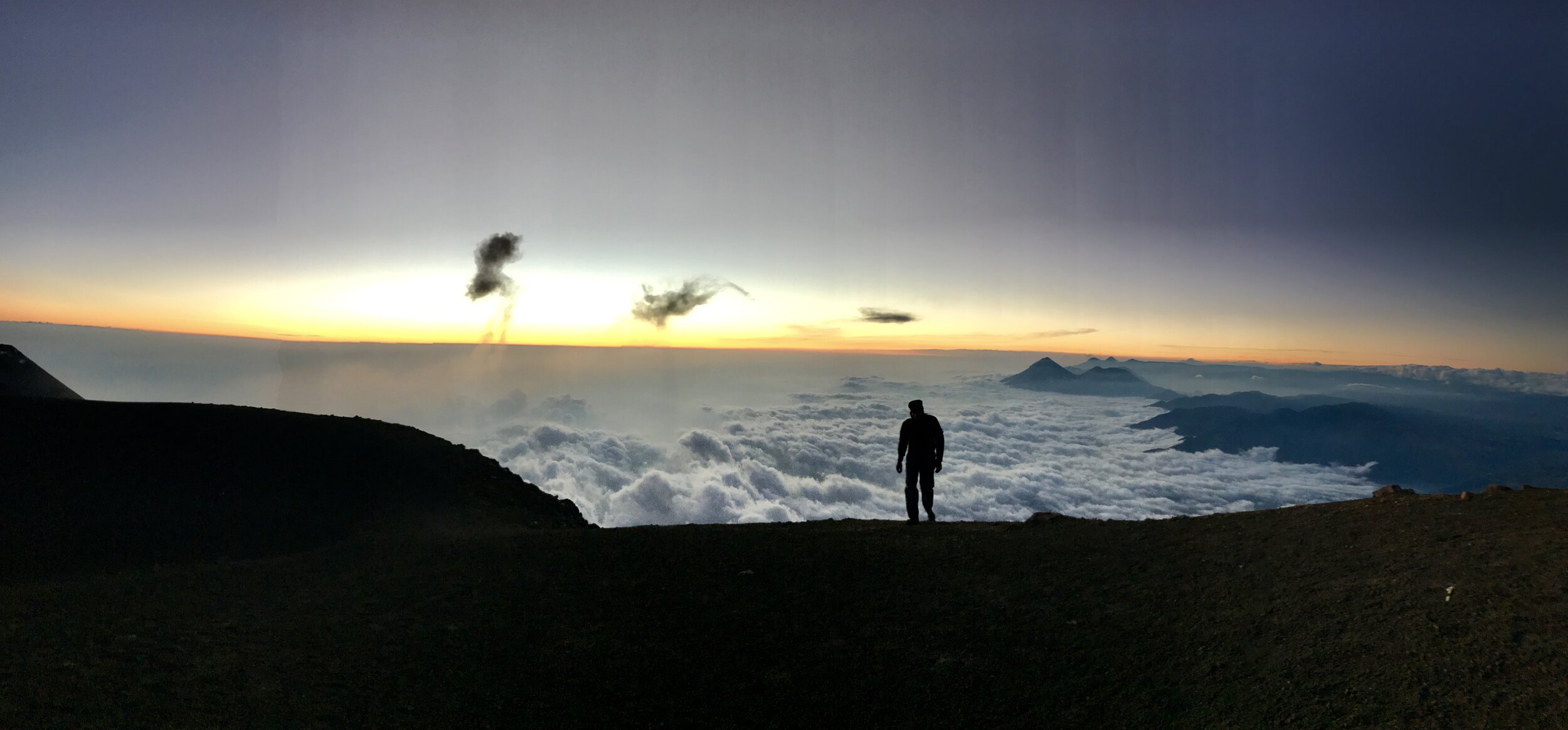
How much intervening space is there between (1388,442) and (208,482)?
215533 mm

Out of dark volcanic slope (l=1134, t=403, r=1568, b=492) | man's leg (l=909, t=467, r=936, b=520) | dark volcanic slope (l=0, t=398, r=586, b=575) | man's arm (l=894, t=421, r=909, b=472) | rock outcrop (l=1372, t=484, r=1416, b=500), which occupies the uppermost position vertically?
man's arm (l=894, t=421, r=909, b=472)

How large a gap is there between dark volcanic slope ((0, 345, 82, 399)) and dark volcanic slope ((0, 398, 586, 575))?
24714 mm

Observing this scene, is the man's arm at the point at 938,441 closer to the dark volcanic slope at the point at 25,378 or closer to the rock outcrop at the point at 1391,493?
the rock outcrop at the point at 1391,493

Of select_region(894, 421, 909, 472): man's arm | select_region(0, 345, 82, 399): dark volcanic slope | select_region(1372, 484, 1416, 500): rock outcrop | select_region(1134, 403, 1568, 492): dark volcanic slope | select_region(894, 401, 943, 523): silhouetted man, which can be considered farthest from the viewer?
select_region(1134, 403, 1568, 492): dark volcanic slope

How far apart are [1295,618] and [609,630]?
640cm

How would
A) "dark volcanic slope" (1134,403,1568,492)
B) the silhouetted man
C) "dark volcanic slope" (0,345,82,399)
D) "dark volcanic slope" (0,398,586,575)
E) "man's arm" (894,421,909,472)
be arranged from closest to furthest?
1. "man's arm" (894,421,909,472)
2. the silhouetted man
3. "dark volcanic slope" (0,398,586,575)
4. "dark volcanic slope" (0,345,82,399)
5. "dark volcanic slope" (1134,403,1568,492)

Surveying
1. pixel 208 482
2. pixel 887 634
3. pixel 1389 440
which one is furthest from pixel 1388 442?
pixel 208 482

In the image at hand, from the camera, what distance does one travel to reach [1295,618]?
6.19 meters

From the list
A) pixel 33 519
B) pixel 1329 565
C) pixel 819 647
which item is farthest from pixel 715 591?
pixel 33 519

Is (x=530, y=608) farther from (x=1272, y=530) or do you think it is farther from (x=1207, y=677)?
(x=1272, y=530)

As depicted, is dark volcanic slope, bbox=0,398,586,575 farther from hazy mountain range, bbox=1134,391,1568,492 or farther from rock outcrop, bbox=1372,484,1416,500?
hazy mountain range, bbox=1134,391,1568,492

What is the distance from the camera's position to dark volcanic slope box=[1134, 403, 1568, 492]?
484 ft

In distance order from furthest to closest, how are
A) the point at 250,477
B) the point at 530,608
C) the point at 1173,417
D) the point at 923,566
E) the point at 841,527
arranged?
the point at 1173,417 < the point at 250,477 < the point at 841,527 < the point at 923,566 < the point at 530,608

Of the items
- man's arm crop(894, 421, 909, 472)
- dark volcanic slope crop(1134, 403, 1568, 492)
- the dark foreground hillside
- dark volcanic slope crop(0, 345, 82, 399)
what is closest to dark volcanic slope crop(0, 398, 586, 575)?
the dark foreground hillside
